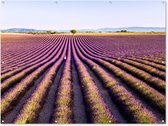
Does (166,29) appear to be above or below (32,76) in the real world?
above

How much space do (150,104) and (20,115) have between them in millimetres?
3783

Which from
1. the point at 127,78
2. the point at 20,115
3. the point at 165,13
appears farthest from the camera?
the point at 127,78

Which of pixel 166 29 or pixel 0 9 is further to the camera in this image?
pixel 0 9

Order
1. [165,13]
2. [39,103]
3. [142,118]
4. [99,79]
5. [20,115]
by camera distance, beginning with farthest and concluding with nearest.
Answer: [99,79]
[39,103]
[165,13]
[20,115]
[142,118]

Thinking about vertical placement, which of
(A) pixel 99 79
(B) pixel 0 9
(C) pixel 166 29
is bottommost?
(A) pixel 99 79

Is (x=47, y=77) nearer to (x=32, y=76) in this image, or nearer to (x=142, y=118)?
(x=32, y=76)

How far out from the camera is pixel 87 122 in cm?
857

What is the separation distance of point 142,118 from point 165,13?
329 centimetres

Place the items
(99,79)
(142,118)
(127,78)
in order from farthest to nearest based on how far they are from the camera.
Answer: (99,79), (127,78), (142,118)

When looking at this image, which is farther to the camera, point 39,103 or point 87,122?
point 39,103

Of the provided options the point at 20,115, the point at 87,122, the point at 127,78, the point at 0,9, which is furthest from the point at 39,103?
the point at 127,78

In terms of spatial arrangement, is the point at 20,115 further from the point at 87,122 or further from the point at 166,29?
the point at 166,29

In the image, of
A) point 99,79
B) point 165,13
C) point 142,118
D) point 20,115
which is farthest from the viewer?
point 99,79

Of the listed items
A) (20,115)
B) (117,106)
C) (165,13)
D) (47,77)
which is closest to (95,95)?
(117,106)
